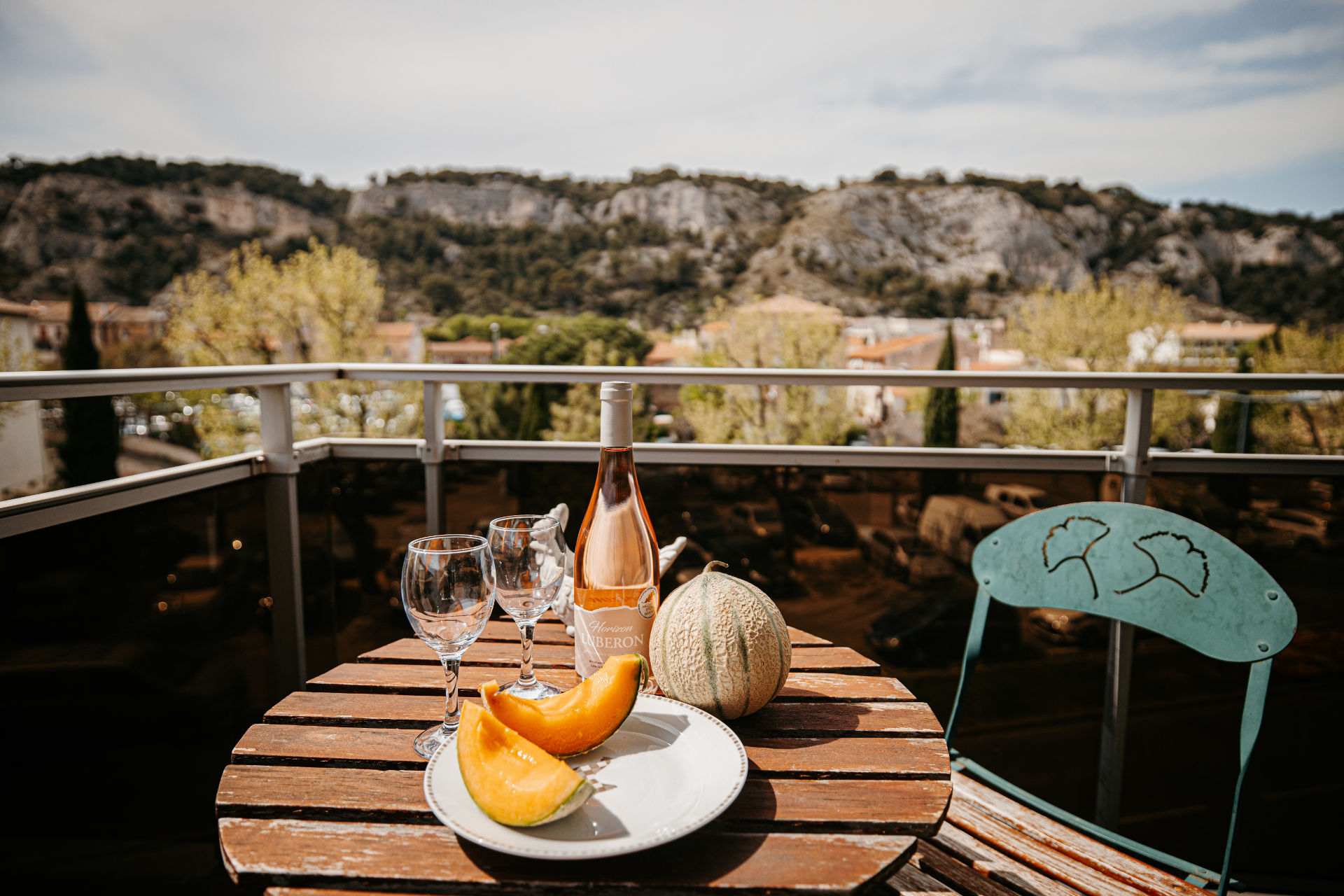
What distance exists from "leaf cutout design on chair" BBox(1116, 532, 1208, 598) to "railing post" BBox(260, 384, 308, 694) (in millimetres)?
1752

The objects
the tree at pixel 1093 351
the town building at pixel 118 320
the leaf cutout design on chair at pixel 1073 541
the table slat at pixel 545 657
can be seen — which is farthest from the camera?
the town building at pixel 118 320

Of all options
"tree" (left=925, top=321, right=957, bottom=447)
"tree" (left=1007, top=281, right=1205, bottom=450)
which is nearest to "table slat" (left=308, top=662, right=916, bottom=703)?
"tree" (left=925, top=321, right=957, bottom=447)

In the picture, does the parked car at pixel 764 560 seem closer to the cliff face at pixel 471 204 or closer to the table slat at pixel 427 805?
the table slat at pixel 427 805

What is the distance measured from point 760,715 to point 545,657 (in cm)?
29

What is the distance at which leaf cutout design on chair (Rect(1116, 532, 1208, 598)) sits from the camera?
1.03m

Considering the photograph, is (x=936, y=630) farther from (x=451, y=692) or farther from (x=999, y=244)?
(x=999, y=244)

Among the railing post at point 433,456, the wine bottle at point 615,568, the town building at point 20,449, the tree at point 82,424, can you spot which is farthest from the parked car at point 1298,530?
the tree at point 82,424

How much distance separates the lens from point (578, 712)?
58cm

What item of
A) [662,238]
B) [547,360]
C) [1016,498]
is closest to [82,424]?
[547,360]

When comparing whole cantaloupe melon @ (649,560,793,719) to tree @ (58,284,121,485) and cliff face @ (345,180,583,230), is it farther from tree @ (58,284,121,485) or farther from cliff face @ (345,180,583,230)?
cliff face @ (345,180,583,230)

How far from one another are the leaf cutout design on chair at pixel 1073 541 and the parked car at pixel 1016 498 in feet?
2.34

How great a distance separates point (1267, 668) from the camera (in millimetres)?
902

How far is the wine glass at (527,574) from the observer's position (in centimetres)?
71

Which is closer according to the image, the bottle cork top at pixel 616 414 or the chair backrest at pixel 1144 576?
the bottle cork top at pixel 616 414
